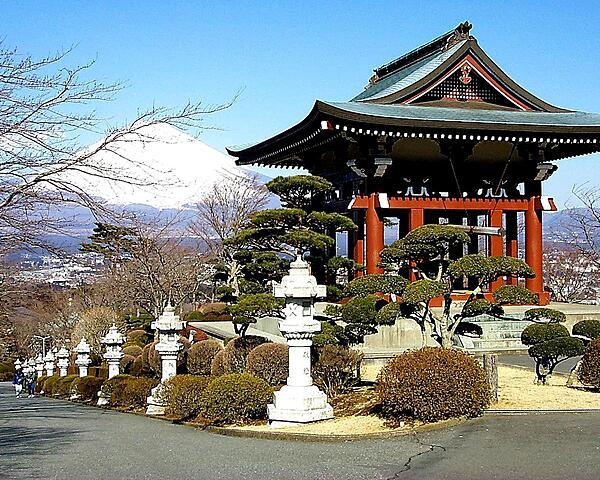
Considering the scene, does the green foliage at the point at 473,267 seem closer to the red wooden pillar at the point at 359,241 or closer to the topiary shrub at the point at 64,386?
the red wooden pillar at the point at 359,241

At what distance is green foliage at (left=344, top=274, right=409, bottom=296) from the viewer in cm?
1308

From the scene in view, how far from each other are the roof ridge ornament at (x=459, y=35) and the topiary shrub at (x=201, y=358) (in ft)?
37.1

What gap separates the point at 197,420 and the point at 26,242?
4.68 meters

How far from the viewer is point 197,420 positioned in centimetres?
1229

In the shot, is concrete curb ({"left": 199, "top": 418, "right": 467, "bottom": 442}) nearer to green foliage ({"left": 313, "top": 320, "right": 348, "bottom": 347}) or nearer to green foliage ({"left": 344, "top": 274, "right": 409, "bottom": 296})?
green foliage ({"left": 313, "top": 320, "right": 348, "bottom": 347})

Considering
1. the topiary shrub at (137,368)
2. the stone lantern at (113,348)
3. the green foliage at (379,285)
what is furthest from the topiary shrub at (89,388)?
the green foliage at (379,285)

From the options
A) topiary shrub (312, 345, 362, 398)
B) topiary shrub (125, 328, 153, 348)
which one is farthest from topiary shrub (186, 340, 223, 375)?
topiary shrub (125, 328, 153, 348)

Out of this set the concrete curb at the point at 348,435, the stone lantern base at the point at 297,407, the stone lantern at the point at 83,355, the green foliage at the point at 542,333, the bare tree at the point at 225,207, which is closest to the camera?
the concrete curb at the point at 348,435

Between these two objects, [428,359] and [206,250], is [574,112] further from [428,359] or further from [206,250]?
[206,250]

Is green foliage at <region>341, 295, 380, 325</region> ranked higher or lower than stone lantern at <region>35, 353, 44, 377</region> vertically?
higher

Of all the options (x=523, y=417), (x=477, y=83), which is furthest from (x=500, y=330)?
(x=523, y=417)

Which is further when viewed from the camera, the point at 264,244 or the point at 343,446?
the point at 264,244

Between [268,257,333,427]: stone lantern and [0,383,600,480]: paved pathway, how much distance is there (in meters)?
0.90

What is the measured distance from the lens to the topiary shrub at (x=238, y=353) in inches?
605
